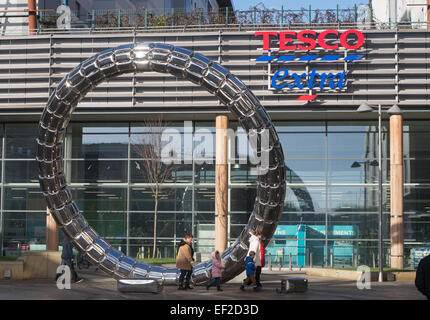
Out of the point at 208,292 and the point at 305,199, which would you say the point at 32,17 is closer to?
the point at 305,199

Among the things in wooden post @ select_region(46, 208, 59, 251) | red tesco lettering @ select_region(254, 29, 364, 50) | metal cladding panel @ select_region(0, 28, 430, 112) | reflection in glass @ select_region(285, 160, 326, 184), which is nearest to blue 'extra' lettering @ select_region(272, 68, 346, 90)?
metal cladding panel @ select_region(0, 28, 430, 112)

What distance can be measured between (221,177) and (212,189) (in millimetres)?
1480

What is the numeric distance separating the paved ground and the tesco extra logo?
11352 millimetres

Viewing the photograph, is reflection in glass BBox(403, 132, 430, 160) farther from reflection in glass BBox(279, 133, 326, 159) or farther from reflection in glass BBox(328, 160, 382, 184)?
reflection in glass BBox(279, 133, 326, 159)

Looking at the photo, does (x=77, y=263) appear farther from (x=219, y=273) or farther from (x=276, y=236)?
(x=219, y=273)

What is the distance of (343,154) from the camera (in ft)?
121

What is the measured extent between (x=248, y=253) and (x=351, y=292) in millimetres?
3147

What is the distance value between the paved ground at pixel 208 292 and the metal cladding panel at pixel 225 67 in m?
11.1

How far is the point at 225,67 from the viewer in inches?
1353

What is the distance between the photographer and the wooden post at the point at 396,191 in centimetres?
3403

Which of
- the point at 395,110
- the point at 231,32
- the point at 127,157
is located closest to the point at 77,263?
the point at 127,157

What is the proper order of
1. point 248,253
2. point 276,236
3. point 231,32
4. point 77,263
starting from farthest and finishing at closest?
1. point 276,236
2. point 231,32
3. point 77,263
4. point 248,253

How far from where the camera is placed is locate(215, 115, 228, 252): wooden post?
3547cm
